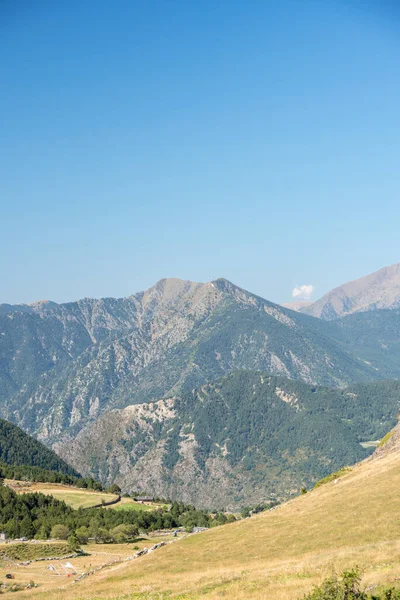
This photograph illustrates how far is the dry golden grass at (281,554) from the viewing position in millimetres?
46031

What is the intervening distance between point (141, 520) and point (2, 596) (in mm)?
117072

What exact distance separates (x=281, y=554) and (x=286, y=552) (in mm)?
553

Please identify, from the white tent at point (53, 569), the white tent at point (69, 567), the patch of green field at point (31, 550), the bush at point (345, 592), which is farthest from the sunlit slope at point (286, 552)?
the patch of green field at point (31, 550)

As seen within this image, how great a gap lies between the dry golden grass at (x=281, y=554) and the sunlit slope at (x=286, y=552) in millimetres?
82

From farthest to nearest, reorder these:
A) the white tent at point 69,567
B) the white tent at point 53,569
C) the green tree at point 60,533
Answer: the green tree at point 60,533 < the white tent at point 53,569 < the white tent at point 69,567

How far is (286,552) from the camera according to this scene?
58.9 m

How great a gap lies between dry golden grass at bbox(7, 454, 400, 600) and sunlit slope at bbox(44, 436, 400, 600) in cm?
8

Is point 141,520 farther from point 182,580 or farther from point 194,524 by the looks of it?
point 182,580

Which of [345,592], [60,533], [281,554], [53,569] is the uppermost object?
[345,592]

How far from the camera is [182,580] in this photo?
2180 inches

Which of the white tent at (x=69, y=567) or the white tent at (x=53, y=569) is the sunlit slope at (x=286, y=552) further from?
the white tent at (x=53, y=569)

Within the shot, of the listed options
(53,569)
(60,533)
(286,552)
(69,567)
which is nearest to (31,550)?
(53,569)

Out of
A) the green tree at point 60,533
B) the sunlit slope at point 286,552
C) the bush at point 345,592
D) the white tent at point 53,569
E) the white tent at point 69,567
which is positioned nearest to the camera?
the bush at point 345,592

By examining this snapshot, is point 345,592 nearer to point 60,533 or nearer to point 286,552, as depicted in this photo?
point 286,552
